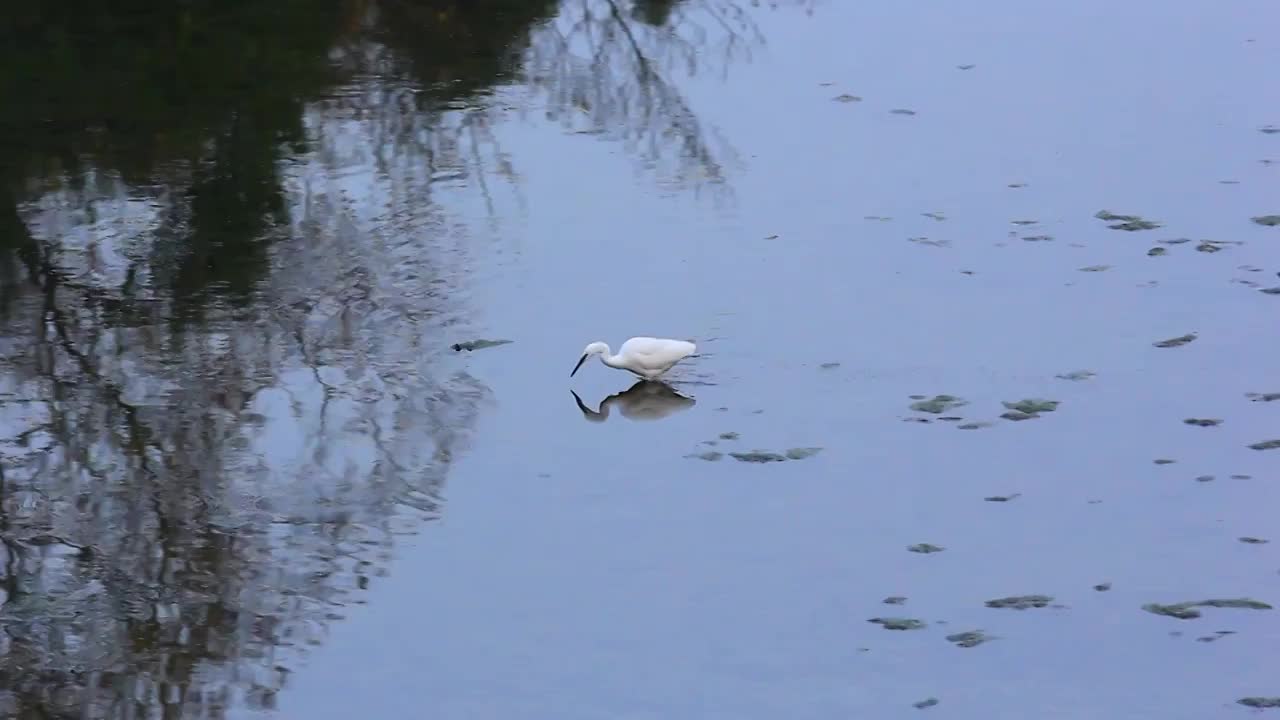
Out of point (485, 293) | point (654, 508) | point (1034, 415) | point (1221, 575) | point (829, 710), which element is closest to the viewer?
point (829, 710)

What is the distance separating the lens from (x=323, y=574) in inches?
279

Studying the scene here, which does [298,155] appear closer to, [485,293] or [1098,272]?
[485,293]

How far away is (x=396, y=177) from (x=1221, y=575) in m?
5.71

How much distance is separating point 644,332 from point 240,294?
1943mm

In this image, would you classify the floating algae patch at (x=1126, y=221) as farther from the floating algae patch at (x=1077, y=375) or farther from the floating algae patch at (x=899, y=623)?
the floating algae patch at (x=899, y=623)

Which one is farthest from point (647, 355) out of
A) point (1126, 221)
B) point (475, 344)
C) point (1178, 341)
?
point (1126, 221)

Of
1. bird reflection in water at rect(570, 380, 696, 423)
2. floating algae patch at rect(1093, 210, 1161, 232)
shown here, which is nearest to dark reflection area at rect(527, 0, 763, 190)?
floating algae patch at rect(1093, 210, 1161, 232)

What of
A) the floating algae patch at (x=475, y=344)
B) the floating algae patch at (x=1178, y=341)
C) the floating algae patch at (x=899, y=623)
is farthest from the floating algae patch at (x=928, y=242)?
the floating algae patch at (x=899, y=623)

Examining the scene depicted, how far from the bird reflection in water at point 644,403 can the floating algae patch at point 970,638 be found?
6.99 feet

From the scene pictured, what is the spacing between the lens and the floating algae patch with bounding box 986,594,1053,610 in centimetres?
674

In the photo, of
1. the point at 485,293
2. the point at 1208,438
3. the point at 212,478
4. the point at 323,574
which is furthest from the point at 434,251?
the point at 1208,438

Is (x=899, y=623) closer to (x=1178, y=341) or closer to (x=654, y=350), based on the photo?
(x=654, y=350)

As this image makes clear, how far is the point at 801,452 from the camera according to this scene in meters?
7.90

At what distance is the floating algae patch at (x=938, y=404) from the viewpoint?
820 cm
